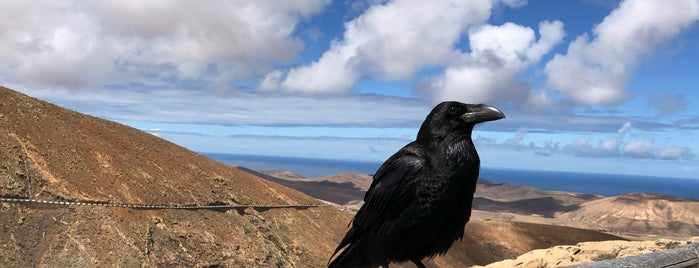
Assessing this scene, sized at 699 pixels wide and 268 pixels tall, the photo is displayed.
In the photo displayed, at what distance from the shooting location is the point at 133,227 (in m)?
19.5

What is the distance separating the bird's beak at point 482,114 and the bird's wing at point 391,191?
1.69 ft

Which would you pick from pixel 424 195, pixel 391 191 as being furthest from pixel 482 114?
pixel 391 191

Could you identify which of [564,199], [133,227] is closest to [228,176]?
[133,227]

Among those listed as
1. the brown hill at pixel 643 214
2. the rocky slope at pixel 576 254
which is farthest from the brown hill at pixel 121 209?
the brown hill at pixel 643 214

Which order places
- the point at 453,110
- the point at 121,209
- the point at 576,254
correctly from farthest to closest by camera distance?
the point at 121,209 < the point at 576,254 < the point at 453,110

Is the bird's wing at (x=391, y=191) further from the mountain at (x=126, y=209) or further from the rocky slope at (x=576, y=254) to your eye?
the mountain at (x=126, y=209)

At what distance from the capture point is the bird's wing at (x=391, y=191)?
16.1 ft

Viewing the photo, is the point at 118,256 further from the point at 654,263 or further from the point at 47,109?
the point at 654,263

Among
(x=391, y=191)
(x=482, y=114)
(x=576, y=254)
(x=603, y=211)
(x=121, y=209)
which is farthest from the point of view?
(x=603, y=211)

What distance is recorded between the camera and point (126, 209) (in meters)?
20.2

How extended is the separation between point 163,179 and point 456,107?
68.0 feet

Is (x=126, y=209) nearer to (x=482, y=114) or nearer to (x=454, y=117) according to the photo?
(x=454, y=117)

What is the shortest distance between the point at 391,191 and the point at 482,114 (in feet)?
3.29

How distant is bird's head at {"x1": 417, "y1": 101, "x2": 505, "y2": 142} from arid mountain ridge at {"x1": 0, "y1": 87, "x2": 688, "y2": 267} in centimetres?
1523
